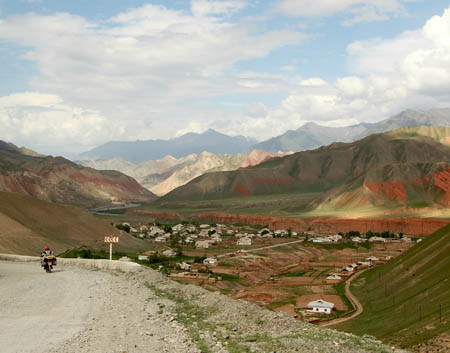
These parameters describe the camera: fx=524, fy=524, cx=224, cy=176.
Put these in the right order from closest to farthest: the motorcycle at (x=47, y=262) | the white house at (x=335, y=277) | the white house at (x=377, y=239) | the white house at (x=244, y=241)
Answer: the motorcycle at (x=47, y=262) < the white house at (x=335, y=277) < the white house at (x=244, y=241) < the white house at (x=377, y=239)

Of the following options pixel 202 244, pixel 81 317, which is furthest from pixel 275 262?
pixel 81 317

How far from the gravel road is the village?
87.3ft

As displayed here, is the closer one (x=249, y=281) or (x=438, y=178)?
(x=249, y=281)

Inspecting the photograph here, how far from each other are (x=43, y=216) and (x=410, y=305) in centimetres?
5807

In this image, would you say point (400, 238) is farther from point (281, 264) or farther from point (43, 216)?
point (43, 216)

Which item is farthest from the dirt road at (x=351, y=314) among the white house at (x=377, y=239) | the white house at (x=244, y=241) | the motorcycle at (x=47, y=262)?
the white house at (x=377, y=239)

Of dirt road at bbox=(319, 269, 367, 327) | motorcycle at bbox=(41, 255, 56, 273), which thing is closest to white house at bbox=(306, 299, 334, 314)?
dirt road at bbox=(319, 269, 367, 327)

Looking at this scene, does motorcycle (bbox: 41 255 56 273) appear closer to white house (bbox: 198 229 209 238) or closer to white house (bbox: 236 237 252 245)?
white house (bbox: 236 237 252 245)

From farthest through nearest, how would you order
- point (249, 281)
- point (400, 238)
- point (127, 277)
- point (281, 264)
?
1. point (400, 238)
2. point (281, 264)
3. point (249, 281)
4. point (127, 277)

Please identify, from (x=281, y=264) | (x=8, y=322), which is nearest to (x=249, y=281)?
(x=281, y=264)

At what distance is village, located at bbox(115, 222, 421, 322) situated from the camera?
60397 mm

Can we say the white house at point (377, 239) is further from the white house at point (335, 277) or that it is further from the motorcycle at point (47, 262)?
the motorcycle at point (47, 262)

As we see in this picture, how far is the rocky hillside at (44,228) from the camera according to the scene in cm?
6344

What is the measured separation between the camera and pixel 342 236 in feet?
417
